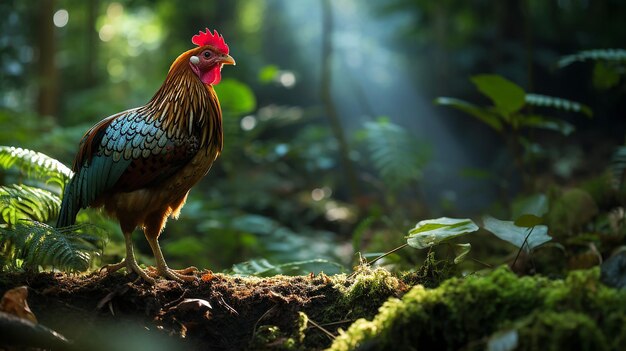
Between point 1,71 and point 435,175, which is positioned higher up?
point 1,71

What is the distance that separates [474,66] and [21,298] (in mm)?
11144

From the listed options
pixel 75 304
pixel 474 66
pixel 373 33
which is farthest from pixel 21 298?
pixel 373 33

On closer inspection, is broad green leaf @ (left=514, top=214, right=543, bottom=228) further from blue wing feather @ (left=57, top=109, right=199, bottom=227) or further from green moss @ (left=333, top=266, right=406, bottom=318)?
blue wing feather @ (left=57, top=109, right=199, bottom=227)

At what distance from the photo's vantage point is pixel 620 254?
3.13 m

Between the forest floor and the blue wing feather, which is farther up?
the blue wing feather

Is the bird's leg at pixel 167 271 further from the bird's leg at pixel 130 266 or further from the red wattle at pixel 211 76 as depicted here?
the red wattle at pixel 211 76

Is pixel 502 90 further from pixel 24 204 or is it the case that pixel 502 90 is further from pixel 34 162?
pixel 24 204

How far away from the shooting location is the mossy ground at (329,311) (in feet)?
8.82

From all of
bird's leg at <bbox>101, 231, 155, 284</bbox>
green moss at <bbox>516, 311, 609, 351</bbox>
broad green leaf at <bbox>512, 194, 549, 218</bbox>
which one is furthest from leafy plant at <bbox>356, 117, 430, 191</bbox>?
green moss at <bbox>516, 311, 609, 351</bbox>

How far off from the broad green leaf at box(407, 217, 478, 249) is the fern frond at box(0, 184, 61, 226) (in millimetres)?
2444

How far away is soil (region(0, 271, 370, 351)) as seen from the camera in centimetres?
322

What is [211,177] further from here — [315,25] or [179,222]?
[315,25]

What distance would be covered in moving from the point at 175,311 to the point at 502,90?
3.79 m

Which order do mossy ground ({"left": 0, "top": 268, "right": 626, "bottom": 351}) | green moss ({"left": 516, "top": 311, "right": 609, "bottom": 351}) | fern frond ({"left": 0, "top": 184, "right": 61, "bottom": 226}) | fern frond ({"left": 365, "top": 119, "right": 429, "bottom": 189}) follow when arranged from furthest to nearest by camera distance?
1. fern frond ({"left": 365, "top": 119, "right": 429, "bottom": 189})
2. fern frond ({"left": 0, "top": 184, "right": 61, "bottom": 226})
3. mossy ground ({"left": 0, "top": 268, "right": 626, "bottom": 351})
4. green moss ({"left": 516, "top": 311, "right": 609, "bottom": 351})
